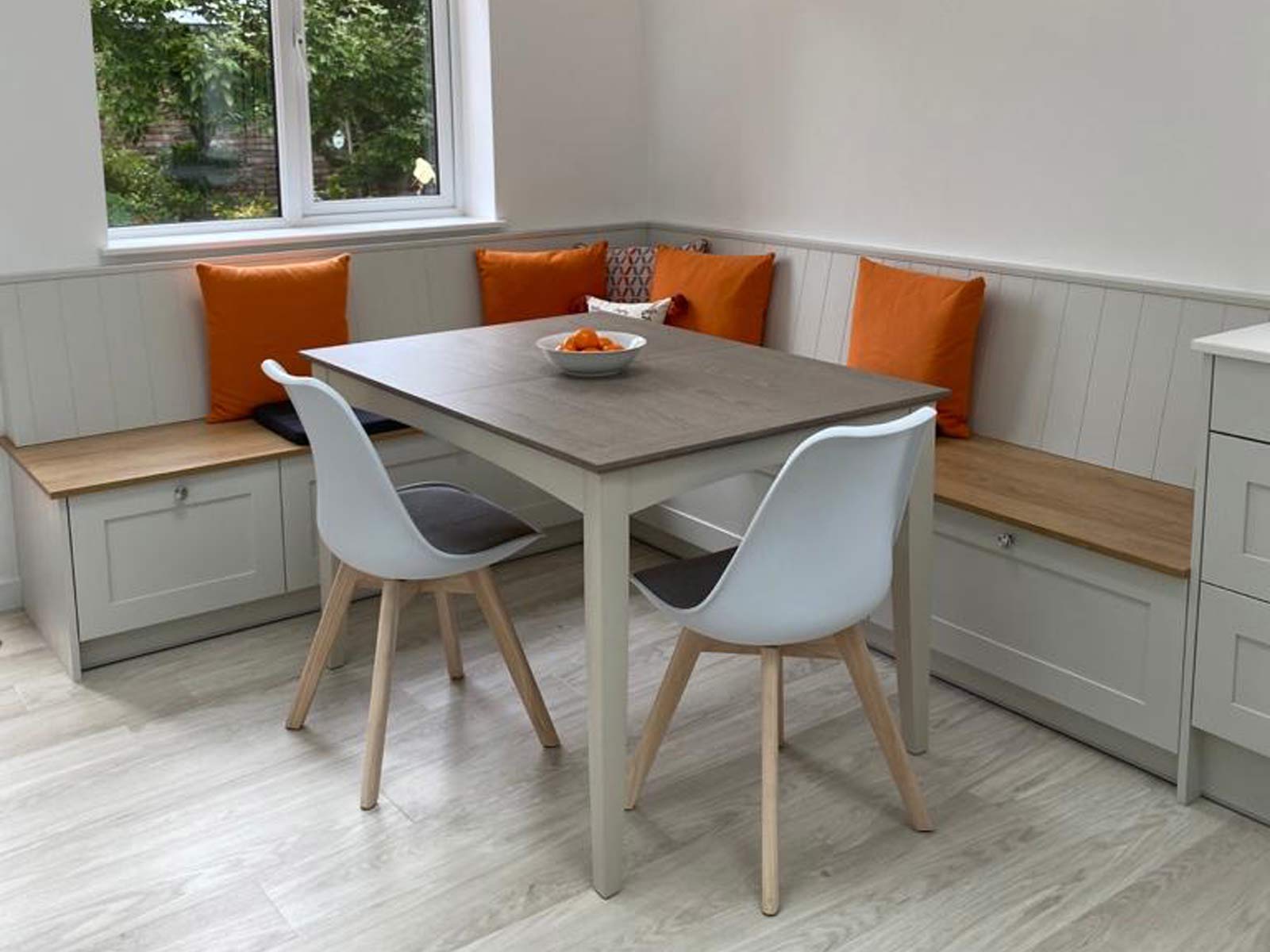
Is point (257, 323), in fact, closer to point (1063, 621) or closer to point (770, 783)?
point (770, 783)

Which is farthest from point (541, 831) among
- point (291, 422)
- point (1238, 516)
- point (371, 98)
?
point (371, 98)

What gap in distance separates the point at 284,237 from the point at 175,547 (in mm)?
1044

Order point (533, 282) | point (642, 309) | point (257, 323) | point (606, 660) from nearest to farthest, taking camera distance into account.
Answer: point (606, 660)
point (257, 323)
point (642, 309)
point (533, 282)

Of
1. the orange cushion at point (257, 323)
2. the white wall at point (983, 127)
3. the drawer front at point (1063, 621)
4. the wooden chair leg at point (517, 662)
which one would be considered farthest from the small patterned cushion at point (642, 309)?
the wooden chair leg at point (517, 662)

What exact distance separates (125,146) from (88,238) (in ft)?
1.19

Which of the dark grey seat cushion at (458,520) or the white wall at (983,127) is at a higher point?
the white wall at (983,127)

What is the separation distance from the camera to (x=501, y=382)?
2.82m

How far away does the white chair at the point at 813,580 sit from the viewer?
7.47 ft

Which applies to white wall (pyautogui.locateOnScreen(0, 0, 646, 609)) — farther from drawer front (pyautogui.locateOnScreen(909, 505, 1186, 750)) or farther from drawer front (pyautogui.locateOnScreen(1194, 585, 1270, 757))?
drawer front (pyautogui.locateOnScreen(1194, 585, 1270, 757))

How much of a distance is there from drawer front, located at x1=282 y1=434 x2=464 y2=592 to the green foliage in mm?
933

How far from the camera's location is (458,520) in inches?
115

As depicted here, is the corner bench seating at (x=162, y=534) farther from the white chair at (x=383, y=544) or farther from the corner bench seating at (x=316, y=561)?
the white chair at (x=383, y=544)

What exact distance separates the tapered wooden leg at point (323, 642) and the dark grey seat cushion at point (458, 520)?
0.21 m

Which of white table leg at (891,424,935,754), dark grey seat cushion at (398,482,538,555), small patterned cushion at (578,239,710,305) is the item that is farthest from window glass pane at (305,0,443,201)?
white table leg at (891,424,935,754)
